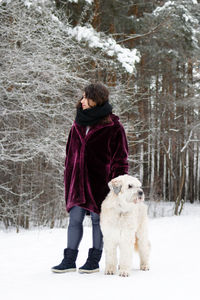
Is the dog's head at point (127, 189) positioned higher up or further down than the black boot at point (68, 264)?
higher up

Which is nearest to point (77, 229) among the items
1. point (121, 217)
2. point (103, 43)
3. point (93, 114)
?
point (121, 217)

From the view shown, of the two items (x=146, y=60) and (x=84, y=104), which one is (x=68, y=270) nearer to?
Answer: (x=84, y=104)

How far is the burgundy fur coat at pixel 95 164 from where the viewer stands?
3.56 meters

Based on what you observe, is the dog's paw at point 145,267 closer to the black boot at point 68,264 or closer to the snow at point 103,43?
the black boot at point 68,264

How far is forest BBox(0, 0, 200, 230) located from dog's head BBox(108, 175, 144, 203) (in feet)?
13.1

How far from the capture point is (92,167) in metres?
3.59

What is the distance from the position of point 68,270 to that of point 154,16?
412 inches

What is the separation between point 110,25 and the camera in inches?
514

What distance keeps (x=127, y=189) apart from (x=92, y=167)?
432 millimetres

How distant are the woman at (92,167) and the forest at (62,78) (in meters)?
3.58

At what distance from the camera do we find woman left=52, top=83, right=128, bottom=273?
140 inches

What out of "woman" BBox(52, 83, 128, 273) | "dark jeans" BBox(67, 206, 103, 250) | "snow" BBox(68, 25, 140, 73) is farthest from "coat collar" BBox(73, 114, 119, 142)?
"snow" BBox(68, 25, 140, 73)

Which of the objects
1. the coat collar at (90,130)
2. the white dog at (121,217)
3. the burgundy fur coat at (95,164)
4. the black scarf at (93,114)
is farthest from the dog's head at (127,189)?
the black scarf at (93,114)

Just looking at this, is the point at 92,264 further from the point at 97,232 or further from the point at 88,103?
the point at 88,103
